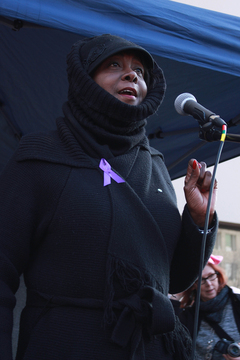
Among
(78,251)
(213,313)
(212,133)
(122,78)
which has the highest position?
(122,78)

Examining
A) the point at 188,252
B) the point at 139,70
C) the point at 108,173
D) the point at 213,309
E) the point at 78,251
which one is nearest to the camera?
the point at 78,251

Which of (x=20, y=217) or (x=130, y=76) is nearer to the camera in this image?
(x=20, y=217)

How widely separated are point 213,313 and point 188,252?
187 cm

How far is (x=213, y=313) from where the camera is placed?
10.2ft

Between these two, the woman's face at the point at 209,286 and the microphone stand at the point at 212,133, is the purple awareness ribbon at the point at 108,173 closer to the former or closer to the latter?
the microphone stand at the point at 212,133

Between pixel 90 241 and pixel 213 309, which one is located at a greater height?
pixel 90 241

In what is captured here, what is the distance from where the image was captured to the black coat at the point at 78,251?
1.15m

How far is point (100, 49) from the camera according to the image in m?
1.52

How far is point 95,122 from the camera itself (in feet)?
4.65

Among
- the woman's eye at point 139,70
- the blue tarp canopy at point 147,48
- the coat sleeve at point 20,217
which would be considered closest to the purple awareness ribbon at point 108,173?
the coat sleeve at point 20,217

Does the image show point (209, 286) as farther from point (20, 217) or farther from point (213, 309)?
point (20, 217)

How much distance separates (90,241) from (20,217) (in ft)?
0.74

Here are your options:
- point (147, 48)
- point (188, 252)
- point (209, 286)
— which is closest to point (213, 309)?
point (209, 286)

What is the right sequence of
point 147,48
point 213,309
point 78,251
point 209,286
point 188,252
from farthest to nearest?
point 209,286 < point 213,309 < point 147,48 < point 188,252 < point 78,251
